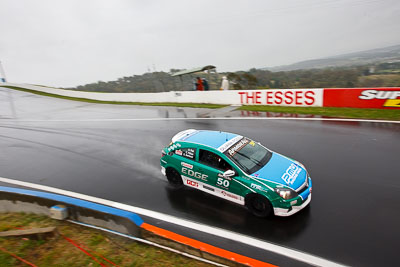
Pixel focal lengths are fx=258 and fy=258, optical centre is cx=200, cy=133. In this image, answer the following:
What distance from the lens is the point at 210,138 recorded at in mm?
6824

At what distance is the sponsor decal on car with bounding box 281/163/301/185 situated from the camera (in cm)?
555

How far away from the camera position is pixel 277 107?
16.9 metres

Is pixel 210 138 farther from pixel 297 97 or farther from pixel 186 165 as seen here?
pixel 297 97

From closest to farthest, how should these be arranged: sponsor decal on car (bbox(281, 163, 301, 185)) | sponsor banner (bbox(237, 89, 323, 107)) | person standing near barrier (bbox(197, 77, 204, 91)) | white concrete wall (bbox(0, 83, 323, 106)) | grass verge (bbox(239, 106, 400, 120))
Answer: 1. sponsor decal on car (bbox(281, 163, 301, 185))
2. grass verge (bbox(239, 106, 400, 120))
3. sponsor banner (bbox(237, 89, 323, 107))
4. white concrete wall (bbox(0, 83, 323, 106))
5. person standing near barrier (bbox(197, 77, 204, 91))

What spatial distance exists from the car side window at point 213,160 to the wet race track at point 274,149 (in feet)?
3.13

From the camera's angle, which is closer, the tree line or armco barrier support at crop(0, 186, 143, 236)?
armco barrier support at crop(0, 186, 143, 236)

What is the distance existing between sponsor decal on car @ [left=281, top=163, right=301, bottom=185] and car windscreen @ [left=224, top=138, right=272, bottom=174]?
56 centimetres

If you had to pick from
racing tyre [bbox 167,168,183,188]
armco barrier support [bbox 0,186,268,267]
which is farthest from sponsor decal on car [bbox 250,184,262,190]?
racing tyre [bbox 167,168,183,188]

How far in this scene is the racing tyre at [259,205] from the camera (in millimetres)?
5430

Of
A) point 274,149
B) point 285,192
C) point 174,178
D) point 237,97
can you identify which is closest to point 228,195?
point 285,192

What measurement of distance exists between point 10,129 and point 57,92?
23013 millimetres

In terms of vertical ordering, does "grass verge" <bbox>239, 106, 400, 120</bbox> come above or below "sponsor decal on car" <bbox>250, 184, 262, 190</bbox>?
above

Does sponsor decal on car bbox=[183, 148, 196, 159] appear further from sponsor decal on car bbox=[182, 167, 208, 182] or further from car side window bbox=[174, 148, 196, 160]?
sponsor decal on car bbox=[182, 167, 208, 182]

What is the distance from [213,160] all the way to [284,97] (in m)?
12.4
